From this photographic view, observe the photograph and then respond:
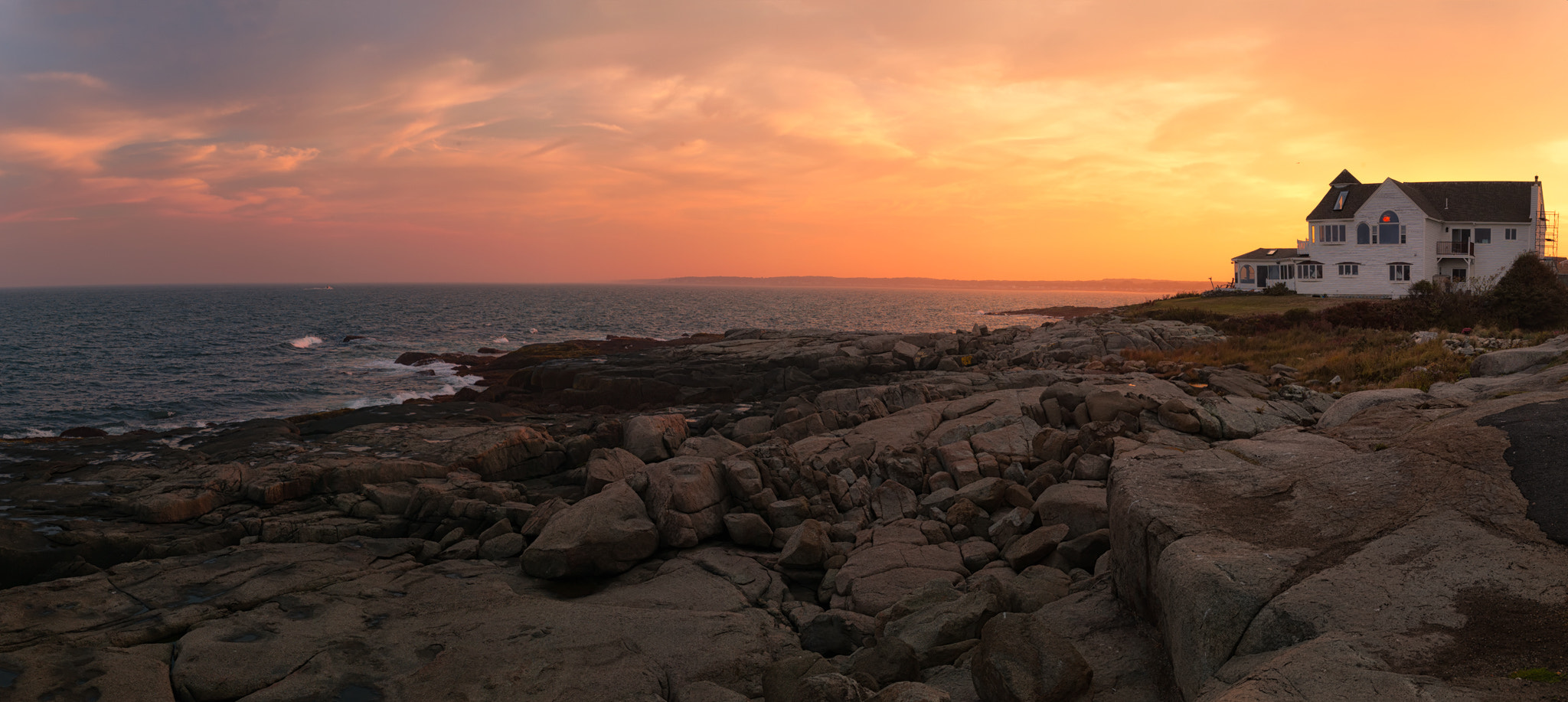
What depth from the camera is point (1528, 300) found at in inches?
1099

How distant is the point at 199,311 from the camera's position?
4107 inches

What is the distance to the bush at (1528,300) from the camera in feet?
91.1

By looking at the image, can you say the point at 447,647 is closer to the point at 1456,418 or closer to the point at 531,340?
the point at 1456,418

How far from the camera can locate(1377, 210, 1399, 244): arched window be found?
47.8m

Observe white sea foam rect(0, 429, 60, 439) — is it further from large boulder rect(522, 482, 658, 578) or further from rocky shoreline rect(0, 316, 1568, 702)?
large boulder rect(522, 482, 658, 578)

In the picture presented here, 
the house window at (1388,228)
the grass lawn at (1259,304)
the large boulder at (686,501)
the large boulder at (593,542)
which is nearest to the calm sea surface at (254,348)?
the large boulder at (686,501)

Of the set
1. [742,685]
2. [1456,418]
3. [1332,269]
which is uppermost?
[1332,269]

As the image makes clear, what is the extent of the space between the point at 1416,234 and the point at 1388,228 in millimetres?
1484

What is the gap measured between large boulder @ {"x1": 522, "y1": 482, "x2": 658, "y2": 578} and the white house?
176 feet

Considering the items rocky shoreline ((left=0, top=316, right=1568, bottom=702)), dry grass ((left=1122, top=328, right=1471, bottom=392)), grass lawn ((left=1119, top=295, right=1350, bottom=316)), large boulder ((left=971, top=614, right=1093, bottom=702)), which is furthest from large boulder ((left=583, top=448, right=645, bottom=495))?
grass lawn ((left=1119, top=295, right=1350, bottom=316))

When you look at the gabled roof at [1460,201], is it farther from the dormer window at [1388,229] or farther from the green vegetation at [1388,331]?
the green vegetation at [1388,331]

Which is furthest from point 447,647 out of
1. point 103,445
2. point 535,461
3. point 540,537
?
point 103,445

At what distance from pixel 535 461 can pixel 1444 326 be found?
33.0 meters

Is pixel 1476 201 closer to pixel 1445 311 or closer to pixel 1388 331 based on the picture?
pixel 1445 311
